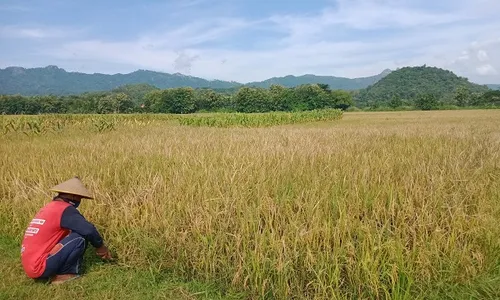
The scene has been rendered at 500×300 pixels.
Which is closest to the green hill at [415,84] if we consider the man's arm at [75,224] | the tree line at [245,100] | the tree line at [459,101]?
the tree line at [459,101]

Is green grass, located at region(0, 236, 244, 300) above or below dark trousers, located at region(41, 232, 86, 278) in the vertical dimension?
below

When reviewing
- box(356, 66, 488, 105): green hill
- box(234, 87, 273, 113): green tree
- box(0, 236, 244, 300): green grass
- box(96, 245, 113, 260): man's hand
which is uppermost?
box(356, 66, 488, 105): green hill

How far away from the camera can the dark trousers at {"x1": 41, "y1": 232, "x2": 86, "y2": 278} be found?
10.5 feet

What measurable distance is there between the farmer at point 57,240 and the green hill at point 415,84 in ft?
417

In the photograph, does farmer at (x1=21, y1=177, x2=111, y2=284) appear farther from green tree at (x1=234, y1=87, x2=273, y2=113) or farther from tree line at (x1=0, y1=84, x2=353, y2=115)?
green tree at (x1=234, y1=87, x2=273, y2=113)

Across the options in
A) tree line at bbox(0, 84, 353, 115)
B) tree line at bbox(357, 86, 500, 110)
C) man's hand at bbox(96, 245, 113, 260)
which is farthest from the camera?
tree line at bbox(0, 84, 353, 115)

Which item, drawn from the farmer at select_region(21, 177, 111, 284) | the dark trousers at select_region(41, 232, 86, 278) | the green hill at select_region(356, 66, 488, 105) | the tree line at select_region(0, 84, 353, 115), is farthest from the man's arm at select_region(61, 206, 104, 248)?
the green hill at select_region(356, 66, 488, 105)

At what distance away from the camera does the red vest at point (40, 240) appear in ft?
10.4

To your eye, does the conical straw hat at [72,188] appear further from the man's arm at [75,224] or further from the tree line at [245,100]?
the tree line at [245,100]

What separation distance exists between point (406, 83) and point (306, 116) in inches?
4712

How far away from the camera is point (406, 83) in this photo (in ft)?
452

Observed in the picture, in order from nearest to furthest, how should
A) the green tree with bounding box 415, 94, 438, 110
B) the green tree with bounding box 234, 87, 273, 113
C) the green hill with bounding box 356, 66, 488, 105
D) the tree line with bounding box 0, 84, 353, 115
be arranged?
the green tree with bounding box 415, 94, 438, 110 → the tree line with bounding box 0, 84, 353, 115 → the green tree with bounding box 234, 87, 273, 113 → the green hill with bounding box 356, 66, 488, 105

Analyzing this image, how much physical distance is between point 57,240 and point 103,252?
0.48 m

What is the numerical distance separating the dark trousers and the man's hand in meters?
0.17
